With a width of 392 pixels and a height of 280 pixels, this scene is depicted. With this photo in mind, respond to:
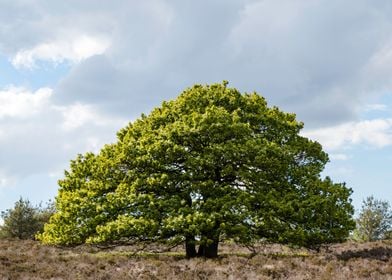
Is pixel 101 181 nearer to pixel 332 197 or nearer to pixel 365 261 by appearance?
pixel 332 197

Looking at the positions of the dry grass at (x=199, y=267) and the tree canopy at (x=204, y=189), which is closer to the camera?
the dry grass at (x=199, y=267)

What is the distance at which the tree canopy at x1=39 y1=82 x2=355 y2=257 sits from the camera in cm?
2729

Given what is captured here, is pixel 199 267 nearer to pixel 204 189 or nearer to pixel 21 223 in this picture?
pixel 204 189

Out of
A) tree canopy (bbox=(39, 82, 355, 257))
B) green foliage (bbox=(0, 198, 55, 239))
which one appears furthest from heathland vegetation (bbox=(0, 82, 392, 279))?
green foliage (bbox=(0, 198, 55, 239))

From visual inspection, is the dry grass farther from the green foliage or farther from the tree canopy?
the green foliage

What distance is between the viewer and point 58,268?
2625 centimetres

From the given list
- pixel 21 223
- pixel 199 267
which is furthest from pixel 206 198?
pixel 21 223

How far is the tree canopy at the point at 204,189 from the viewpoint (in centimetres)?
2729

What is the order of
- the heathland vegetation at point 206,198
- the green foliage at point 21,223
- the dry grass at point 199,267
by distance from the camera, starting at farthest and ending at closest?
the green foliage at point 21,223, the heathland vegetation at point 206,198, the dry grass at point 199,267

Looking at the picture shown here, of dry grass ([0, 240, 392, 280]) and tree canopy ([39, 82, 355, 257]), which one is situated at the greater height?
tree canopy ([39, 82, 355, 257])

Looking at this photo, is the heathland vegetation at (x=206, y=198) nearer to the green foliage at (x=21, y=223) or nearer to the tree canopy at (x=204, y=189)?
the tree canopy at (x=204, y=189)

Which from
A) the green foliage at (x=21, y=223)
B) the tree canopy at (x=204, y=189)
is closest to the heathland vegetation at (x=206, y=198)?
the tree canopy at (x=204, y=189)

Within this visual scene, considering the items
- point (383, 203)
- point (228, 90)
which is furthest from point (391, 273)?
point (383, 203)

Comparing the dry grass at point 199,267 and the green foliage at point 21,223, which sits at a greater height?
the green foliage at point 21,223
